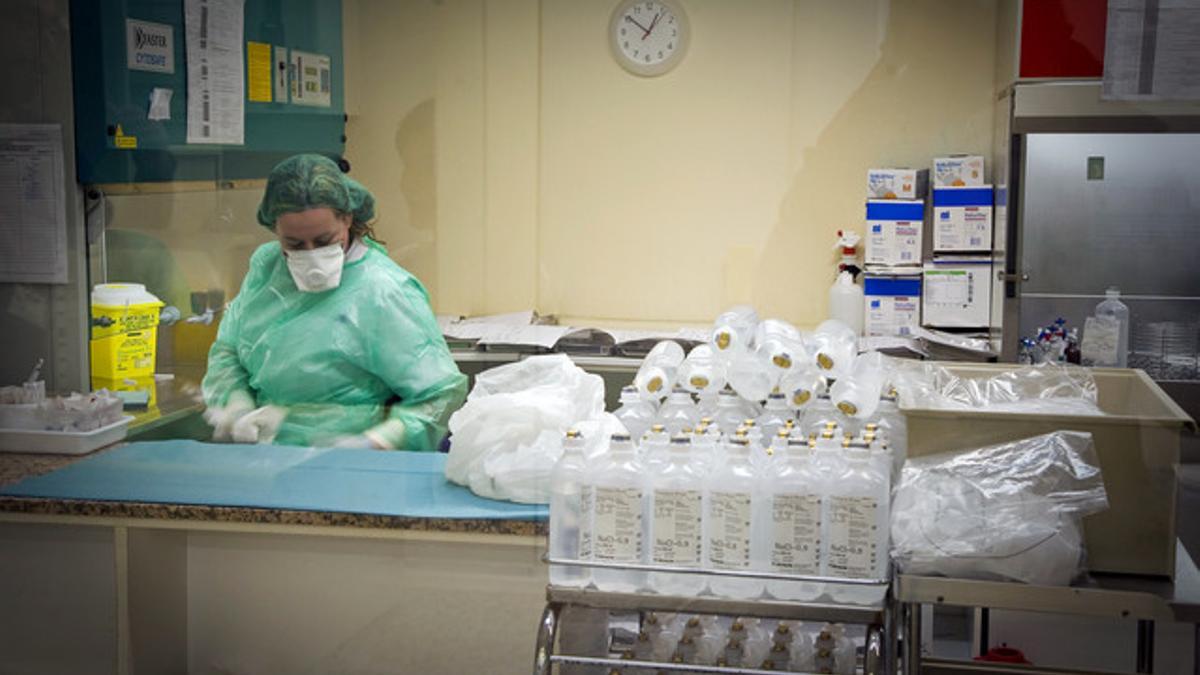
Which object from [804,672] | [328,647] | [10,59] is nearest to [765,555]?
[804,672]

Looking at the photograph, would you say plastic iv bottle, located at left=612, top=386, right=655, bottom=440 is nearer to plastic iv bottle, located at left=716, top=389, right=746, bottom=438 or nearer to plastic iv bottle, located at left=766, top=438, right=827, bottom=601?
plastic iv bottle, located at left=716, top=389, right=746, bottom=438

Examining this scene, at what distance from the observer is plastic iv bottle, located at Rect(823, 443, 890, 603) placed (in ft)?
5.90

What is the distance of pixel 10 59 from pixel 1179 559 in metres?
1.99

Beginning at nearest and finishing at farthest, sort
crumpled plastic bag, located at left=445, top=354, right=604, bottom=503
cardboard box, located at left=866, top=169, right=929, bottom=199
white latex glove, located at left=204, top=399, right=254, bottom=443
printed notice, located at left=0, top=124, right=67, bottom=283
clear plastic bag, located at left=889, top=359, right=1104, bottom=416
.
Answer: cardboard box, located at left=866, top=169, right=929, bottom=199
clear plastic bag, located at left=889, top=359, right=1104, bottom=416
crumpled plastic bag, located at left=445, top=354, right=604, bottom=503
printed notice, located at left=0, top=124, right=67, bottom=283
white latex glove, located at left=204, top=399, right=254, bottom=443

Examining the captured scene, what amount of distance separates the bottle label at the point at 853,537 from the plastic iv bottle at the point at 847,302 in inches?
11.2

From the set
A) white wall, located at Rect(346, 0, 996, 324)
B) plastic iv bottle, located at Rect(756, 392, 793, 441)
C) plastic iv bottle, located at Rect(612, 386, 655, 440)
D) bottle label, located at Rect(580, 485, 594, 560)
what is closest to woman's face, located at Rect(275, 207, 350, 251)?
white wall, located at Rect(346, 0, 996, 324)

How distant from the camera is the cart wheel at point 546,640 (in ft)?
6.06

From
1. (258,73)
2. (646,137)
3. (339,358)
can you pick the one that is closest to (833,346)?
(646,137)

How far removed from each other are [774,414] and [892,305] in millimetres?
293

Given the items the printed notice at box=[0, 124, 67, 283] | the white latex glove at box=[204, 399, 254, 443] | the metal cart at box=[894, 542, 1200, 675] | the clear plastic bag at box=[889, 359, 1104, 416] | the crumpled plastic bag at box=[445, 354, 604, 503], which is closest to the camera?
the metal cart at box=[894, 542, 1200, 675]

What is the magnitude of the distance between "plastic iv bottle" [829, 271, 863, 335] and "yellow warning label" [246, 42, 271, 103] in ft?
3.29

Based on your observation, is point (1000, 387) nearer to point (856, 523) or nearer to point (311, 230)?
point (856, 523)

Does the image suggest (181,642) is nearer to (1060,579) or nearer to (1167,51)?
(1060,579)

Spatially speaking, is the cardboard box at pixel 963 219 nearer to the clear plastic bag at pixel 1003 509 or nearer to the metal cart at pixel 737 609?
the clear plastic bag at pixel 1003 509
